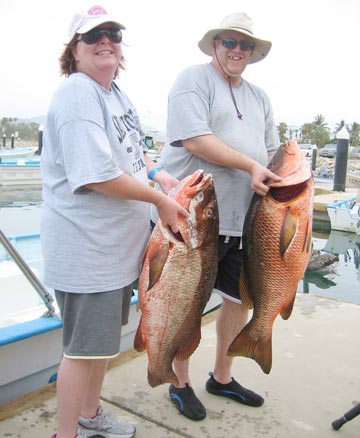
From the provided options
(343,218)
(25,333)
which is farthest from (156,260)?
(343,218)

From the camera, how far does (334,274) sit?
44.7ft

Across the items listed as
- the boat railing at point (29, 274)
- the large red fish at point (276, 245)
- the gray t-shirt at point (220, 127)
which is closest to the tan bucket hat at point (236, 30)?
the gray t-shirt at point (220, 127)

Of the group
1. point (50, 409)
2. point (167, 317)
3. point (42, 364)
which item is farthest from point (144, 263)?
point (42, 364)

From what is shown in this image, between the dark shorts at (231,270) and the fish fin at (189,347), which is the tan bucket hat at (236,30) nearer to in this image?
the dark shorts at (231,270)

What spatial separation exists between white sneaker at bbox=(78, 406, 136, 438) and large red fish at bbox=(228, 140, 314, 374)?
29.4 inches

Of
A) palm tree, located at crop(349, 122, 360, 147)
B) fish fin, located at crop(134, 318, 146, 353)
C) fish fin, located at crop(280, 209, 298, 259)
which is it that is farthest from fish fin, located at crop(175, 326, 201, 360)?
palm tree, located at crop(349, 122, 360, 147)

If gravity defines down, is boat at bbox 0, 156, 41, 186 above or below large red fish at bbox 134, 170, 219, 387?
below

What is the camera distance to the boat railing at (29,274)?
315 centimetres

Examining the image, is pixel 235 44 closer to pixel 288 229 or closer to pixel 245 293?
pixel 288 229

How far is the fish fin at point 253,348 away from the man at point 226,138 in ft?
1.33

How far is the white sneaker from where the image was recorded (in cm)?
255

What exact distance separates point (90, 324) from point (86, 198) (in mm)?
576

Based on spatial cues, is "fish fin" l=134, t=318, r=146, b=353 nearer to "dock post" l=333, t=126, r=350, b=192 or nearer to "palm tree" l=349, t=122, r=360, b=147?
"dock post" l=333, t=126, r=350, b=192

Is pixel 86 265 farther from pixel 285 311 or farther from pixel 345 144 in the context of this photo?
pixel 345 144
